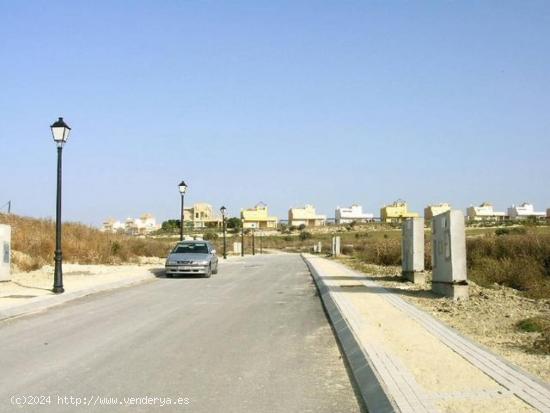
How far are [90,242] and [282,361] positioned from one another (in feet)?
104

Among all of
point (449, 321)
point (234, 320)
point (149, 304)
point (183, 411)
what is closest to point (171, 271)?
point (149, 304)

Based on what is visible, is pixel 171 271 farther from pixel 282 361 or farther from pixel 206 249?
pixel 282 361

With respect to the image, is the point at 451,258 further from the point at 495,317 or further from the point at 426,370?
the point at 426,370

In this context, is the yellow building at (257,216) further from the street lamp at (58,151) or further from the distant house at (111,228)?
the street lamp at (58,151)

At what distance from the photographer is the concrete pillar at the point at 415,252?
21.5 metres

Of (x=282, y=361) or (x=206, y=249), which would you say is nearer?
(x=282, y=361)

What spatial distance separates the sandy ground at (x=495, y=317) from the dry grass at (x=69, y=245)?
63.0 ft

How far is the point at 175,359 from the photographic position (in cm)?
923

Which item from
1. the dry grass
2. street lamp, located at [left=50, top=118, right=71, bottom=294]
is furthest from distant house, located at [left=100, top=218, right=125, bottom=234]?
street lamp, located at [left=50, top=118, right=71, bottom=294]

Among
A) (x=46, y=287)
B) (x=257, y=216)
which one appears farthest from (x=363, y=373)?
(x=257, y=216)

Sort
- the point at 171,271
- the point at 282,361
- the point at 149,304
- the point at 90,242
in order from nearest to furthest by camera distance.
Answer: the point at 282,361 < the point at 149,304 < the point at 171,271 < the point at 90,242

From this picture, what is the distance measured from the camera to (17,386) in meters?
7.58

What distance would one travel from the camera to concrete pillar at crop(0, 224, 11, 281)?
73.2 ft

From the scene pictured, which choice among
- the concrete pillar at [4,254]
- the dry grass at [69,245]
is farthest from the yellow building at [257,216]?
the concrete pillar at [4,254]
